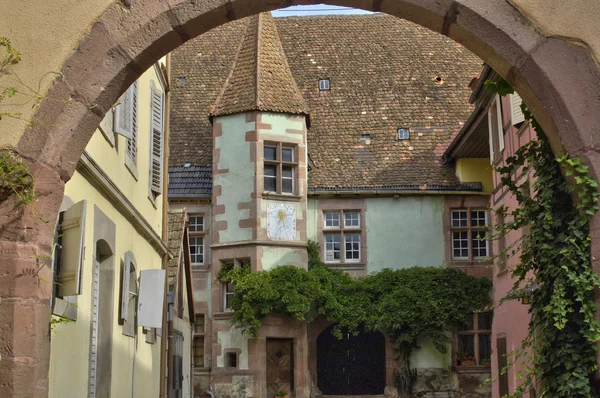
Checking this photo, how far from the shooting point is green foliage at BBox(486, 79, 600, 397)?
251 inches

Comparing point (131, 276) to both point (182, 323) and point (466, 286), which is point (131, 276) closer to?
point (182, 323)

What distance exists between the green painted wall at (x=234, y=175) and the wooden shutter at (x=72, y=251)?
660 inches

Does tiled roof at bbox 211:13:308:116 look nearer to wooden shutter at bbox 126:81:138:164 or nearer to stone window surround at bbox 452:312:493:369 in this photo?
stone window surround at bbox 452:312:493:369

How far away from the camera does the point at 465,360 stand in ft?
81.0

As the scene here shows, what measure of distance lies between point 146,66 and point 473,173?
19.8 meters

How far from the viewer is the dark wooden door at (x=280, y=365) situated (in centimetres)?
2417

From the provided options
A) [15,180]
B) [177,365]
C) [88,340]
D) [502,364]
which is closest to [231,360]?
[177,365]

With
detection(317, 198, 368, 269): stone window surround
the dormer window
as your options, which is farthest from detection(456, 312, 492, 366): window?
the dormer window

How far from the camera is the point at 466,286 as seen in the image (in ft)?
80.9

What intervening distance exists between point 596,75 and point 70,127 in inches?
127

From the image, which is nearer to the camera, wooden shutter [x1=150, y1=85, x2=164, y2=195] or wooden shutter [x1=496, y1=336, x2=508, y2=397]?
wooden shutter [x1=150, y1=85, x2=164, y2=195]

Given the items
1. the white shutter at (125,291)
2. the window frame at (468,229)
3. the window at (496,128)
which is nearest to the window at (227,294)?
the window frame at (468,229)

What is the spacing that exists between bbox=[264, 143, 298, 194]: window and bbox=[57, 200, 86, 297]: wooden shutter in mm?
17052

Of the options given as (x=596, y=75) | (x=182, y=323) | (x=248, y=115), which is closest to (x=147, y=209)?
(x=182, y=323)
